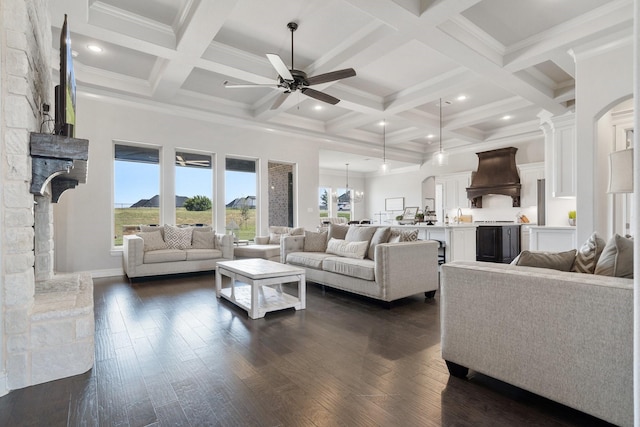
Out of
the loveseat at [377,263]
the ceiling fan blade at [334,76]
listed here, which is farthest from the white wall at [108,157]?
the ceiling fan blade at [334,76]

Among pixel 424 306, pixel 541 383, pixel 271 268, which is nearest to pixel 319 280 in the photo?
pixel 271 268

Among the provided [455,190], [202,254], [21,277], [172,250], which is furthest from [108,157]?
[455,190]

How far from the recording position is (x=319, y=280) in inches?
170

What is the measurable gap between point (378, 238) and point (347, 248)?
480 mm

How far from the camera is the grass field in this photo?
582 centimetres

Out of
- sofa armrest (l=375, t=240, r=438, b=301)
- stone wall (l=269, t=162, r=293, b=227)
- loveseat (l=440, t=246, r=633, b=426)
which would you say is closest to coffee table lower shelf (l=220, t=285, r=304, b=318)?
sofa armrest (l=375, t=240, r=438, b=301)

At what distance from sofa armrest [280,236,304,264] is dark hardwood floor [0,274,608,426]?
194 centimetres

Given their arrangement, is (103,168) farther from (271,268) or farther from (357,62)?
(357,62)

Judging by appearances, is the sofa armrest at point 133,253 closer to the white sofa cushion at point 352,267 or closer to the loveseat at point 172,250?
the loveseat at point 172,250

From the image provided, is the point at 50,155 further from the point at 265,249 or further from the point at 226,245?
the point at 265,249

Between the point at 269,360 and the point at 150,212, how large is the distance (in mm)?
4962

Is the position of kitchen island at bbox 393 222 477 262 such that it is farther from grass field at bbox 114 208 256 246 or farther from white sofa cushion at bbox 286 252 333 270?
grass field at bbox 114 208 256 246

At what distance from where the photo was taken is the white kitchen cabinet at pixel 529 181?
777 cm

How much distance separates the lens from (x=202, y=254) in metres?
5.50
